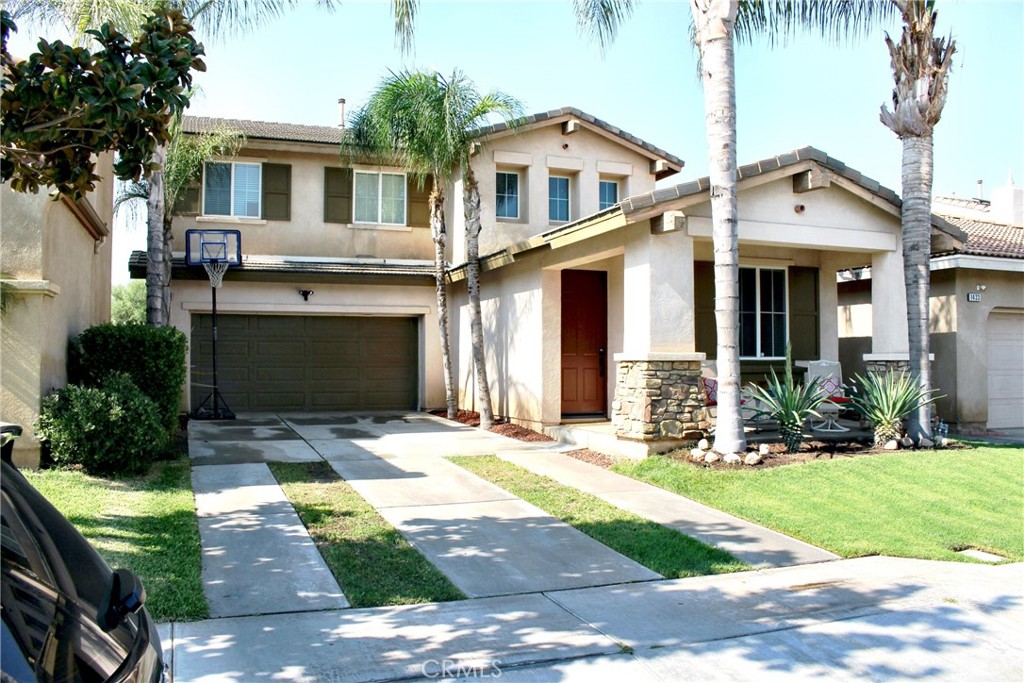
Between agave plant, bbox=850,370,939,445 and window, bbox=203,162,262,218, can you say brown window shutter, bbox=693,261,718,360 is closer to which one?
agave plant, bbox=850,370,939,445

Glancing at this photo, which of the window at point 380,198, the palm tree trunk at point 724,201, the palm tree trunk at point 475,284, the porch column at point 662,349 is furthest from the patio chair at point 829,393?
the window at point 380,198

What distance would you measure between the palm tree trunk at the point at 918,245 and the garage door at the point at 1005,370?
4.57 meters

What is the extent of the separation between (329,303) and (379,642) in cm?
1333

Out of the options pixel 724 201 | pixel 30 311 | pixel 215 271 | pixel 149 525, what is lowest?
pixel 149 525

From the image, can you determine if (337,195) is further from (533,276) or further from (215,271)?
(533,276)

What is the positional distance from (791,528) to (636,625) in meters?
3.07

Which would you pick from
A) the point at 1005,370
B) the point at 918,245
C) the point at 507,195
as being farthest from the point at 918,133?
the point at 507,195

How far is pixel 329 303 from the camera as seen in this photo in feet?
57.1

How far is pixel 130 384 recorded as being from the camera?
9.61 metres

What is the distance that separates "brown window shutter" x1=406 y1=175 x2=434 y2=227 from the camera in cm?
1811

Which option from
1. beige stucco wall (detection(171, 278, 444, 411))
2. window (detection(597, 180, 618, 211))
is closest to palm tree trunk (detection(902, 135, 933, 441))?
window (detection(597, 180, 618, 211))

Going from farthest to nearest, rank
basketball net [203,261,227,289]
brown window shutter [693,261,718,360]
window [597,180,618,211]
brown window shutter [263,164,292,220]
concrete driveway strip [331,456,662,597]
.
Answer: window [597,180,618,211], brown window shutter [263,164,292,220], basketball net [203,261,227,289], brown window shutter [693,261,718,360], concrete driveway strip [331,456,662,597]

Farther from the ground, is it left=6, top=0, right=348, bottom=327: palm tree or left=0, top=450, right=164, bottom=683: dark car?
left=6, top=0, right=348, bottom=327: palm tree

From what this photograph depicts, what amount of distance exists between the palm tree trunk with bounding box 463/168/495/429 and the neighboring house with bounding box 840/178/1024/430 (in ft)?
23.7
